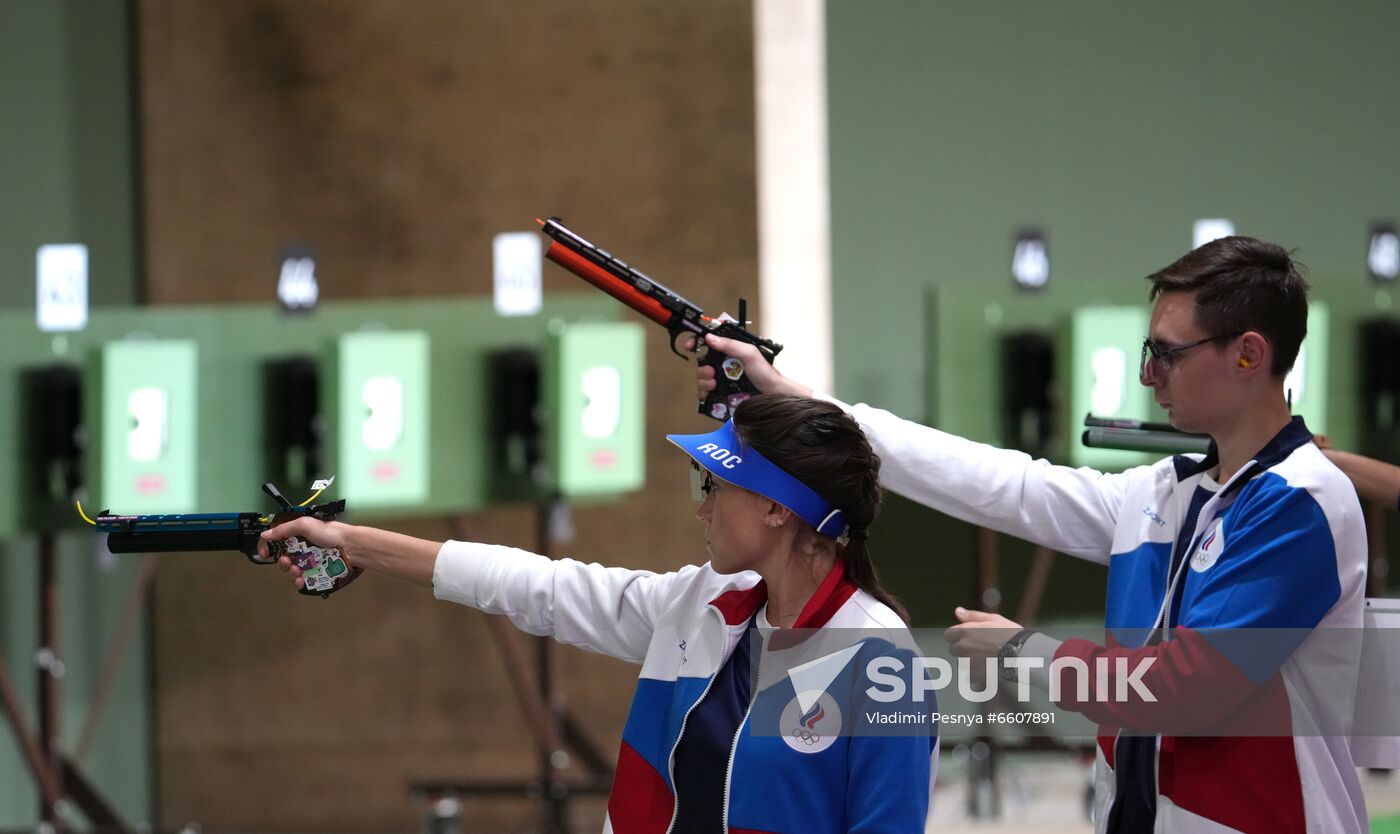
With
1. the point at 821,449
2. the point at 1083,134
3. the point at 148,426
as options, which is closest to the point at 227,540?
the point at 821,449

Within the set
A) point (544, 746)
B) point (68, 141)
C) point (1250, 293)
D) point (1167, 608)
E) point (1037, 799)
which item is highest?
point (68, 141)

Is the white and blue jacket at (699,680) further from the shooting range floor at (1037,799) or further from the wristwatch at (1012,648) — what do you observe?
the shooting range floor at (1037,799)

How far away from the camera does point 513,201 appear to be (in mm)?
5461

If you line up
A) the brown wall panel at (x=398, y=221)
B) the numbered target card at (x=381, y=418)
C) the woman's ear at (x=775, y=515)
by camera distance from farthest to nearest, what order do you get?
the brown wall panel at (x=398, y=221), the numbered target card at (x=381, y=418), the woman's ear at (x=775, y=515)

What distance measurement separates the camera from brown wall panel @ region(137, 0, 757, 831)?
5.42 meters

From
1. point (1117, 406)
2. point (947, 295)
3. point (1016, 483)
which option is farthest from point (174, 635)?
point (1016, 483)

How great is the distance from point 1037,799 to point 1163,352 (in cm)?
→ 384

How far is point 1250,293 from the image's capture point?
1.82 m

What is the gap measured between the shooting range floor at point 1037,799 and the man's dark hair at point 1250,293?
3.10 meters

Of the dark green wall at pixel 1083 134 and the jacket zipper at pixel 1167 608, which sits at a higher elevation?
the dark green wall at pixel 1083 134

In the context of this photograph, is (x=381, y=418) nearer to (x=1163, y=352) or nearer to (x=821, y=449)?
(x=821, y=449)

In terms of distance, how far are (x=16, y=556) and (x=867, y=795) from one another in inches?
165

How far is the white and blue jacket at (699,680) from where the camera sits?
5.48ft

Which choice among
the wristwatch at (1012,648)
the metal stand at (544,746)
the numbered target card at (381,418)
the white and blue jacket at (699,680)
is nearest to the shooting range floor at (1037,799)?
the metal stand at (544,746)
